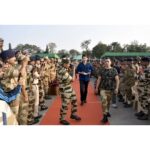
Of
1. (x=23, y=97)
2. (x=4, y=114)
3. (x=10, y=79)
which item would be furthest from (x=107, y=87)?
(x=4, y=114)

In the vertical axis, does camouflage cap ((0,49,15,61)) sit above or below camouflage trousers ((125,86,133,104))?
above

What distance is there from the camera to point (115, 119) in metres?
8.09

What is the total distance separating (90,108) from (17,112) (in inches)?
186

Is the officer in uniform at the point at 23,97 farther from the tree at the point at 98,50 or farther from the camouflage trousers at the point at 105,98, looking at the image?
the tree at the point at 98,50

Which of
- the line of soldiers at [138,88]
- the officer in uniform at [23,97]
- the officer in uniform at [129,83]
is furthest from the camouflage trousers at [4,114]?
the officer in uniform at [129,83]

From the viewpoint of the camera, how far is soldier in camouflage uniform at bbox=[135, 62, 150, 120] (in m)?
7.79

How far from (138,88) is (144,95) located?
404 mm

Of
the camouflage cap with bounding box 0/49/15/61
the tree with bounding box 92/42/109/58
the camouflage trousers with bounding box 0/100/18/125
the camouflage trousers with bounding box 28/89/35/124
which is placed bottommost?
the tree with bounding box 92/42/109/58

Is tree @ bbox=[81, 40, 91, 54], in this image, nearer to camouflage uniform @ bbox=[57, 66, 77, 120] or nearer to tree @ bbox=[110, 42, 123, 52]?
tree @ bbox=[110, 42, 123, 52]

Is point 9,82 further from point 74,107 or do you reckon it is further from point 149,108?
point 149,108

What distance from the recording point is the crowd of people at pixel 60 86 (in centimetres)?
541

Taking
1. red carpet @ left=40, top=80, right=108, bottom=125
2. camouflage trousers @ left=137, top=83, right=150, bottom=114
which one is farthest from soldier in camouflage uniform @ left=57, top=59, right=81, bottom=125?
camouflage trousers @ left=137, top=83, right=150, bottom=114

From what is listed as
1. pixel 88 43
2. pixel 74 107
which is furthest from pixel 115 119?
pixel 88 43

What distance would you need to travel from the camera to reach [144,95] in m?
7.89
